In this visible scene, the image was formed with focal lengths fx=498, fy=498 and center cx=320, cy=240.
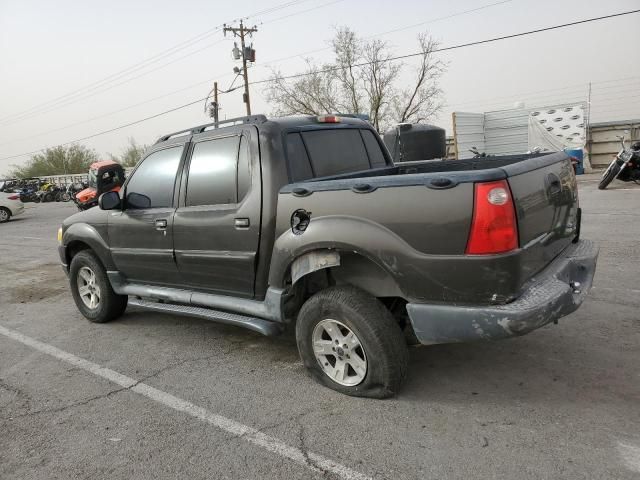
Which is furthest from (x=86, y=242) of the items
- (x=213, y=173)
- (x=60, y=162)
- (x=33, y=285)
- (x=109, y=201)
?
(x=60, y=162)

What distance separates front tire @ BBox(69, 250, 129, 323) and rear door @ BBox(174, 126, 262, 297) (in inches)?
52.3

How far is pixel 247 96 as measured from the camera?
33250mm

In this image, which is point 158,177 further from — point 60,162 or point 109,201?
point 60,162

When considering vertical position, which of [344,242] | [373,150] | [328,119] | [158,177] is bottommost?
[344,242]

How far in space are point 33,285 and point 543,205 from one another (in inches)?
288

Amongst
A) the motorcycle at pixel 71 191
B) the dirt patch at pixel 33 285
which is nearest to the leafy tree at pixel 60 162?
the motorcycle at pixel 71 191

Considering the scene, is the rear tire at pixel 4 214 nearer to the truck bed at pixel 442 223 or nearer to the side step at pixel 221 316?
the side step at pixel 221 316

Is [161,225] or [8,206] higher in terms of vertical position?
[161,225]

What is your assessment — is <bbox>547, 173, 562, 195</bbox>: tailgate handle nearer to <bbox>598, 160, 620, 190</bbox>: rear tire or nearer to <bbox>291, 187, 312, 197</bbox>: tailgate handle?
<bbox>291, 187, 312, 197</bbox>: tailgate handle

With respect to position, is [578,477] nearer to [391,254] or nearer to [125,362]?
[391,254]

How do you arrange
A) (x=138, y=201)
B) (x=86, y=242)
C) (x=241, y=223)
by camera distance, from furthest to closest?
1. (x=86, y=242)
2. (x=138, y=201)
3. (x=241, y=223)

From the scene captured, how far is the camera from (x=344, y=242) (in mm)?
2941

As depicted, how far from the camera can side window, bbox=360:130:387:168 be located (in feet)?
14.3

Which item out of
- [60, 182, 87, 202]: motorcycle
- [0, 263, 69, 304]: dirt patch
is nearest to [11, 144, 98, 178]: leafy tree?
[60, 182, 87, 202]: motorcycle
